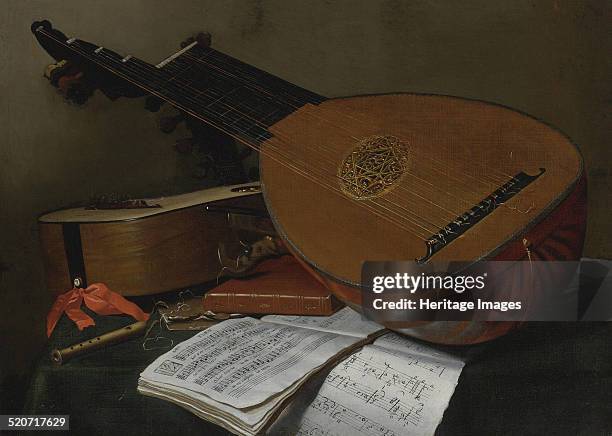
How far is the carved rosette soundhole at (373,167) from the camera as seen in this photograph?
937mm

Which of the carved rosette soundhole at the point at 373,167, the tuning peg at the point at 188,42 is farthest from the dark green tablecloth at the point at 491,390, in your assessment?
the tuning peg at the point at 188,42

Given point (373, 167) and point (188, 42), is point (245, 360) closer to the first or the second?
point (373, 167)

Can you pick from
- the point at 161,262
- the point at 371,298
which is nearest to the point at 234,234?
the point at 161,262

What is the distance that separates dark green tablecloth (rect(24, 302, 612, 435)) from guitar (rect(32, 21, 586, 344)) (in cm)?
6

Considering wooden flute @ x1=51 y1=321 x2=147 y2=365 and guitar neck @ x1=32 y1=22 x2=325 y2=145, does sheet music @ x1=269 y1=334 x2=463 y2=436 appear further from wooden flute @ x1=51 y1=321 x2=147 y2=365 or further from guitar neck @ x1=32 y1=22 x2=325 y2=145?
guitar neck @ x1=32 y1=22 x2=325 y2=145

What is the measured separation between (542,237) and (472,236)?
0.09 meters

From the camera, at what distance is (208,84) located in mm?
1211

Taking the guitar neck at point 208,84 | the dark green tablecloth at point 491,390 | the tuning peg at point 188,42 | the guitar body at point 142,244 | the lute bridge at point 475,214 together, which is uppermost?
the tuning peg at point 188,42

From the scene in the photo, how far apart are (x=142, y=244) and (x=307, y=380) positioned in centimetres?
46

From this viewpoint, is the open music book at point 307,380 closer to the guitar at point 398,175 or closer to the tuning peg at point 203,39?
the guitar at point 398,175

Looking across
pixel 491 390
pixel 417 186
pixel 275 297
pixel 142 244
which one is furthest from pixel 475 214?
pixel 142 244

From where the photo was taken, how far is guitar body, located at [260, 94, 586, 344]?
0.80 metres

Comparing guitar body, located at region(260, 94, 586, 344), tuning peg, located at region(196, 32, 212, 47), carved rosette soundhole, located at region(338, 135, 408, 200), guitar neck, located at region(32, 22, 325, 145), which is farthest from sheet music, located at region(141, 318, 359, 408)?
tuning peg, located at region(196, 32, 212, 47)

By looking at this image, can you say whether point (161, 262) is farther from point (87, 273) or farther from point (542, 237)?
point (542, 237)
